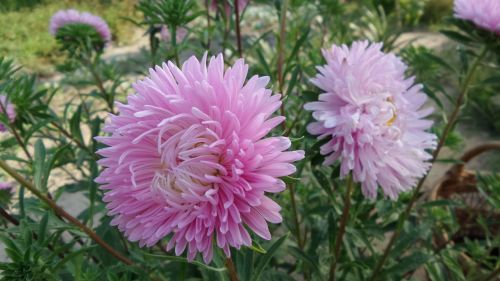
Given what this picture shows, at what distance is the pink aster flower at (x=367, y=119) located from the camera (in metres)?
0.78

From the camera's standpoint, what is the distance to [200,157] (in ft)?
1.75

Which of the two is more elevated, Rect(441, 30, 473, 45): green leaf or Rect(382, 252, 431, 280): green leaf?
Rect(441, 30, 473, 45): green leaf

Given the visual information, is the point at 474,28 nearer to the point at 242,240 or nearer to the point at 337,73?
the point at 337,73

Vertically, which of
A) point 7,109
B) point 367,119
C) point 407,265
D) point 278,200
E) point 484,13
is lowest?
point 407,265

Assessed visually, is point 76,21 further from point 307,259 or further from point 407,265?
point 407,265

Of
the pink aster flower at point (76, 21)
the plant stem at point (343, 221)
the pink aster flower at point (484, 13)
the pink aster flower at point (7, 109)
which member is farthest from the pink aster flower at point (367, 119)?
the pink aster flower at point (76, 21)

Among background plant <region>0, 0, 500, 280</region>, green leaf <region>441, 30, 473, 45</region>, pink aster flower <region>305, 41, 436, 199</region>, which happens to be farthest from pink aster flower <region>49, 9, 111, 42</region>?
green leaf <region>441, 30, 473, 45</region>

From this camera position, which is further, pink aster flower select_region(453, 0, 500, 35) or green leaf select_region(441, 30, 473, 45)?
green leaf select_region(441, 30, 473, 45)

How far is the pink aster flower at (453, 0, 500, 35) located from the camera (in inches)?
34.2

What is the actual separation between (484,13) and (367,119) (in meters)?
0.37

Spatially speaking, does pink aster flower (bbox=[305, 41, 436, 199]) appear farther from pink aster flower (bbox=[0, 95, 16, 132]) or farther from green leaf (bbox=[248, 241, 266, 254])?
pink aster flower (bbox=[0, 95, 16, 132])

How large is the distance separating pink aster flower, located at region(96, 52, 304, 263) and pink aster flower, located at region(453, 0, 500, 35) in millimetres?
597

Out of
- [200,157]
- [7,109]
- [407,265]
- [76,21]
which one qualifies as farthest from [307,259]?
[76,21]

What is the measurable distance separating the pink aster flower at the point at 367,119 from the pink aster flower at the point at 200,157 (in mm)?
265
